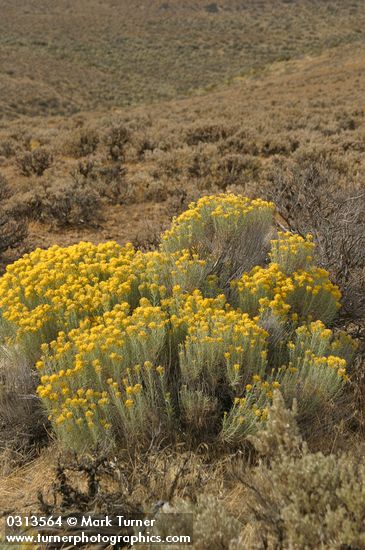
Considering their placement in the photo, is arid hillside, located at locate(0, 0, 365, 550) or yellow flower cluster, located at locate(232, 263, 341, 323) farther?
yellow flower cluster, located at locate(232, 263, 341, 323)

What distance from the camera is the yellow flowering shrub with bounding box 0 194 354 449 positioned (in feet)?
8.67

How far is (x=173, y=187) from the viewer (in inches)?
333

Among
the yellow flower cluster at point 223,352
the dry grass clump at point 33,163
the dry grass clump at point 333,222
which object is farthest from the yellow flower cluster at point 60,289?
the dry grass clump at point 33,163

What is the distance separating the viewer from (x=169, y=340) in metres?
2.99

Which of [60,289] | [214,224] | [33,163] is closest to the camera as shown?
[60,289]

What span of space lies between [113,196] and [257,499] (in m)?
6.70

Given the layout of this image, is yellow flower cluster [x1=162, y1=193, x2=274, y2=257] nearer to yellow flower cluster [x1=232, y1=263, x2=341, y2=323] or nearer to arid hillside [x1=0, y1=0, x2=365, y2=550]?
arid hillside [x1=0, y1=0, x2=365, y2=550]

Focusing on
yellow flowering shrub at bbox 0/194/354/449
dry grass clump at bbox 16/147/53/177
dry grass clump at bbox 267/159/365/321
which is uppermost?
yellow flowering shrub at bbox 0/194/354/449

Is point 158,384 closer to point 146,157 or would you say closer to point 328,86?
point 146,157

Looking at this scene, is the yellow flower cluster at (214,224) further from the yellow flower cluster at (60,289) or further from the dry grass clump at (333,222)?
the dry grass clump at (333,222)

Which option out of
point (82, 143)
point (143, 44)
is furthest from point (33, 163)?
point (143, 44)

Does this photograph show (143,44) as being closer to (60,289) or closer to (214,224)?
(214,224)

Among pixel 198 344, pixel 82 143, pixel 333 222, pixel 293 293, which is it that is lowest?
pixel 82 143

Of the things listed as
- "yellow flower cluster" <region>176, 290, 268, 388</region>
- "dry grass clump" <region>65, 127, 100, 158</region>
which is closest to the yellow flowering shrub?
"yellow flower cluster" <region>176, 290, 268, 388</region>
